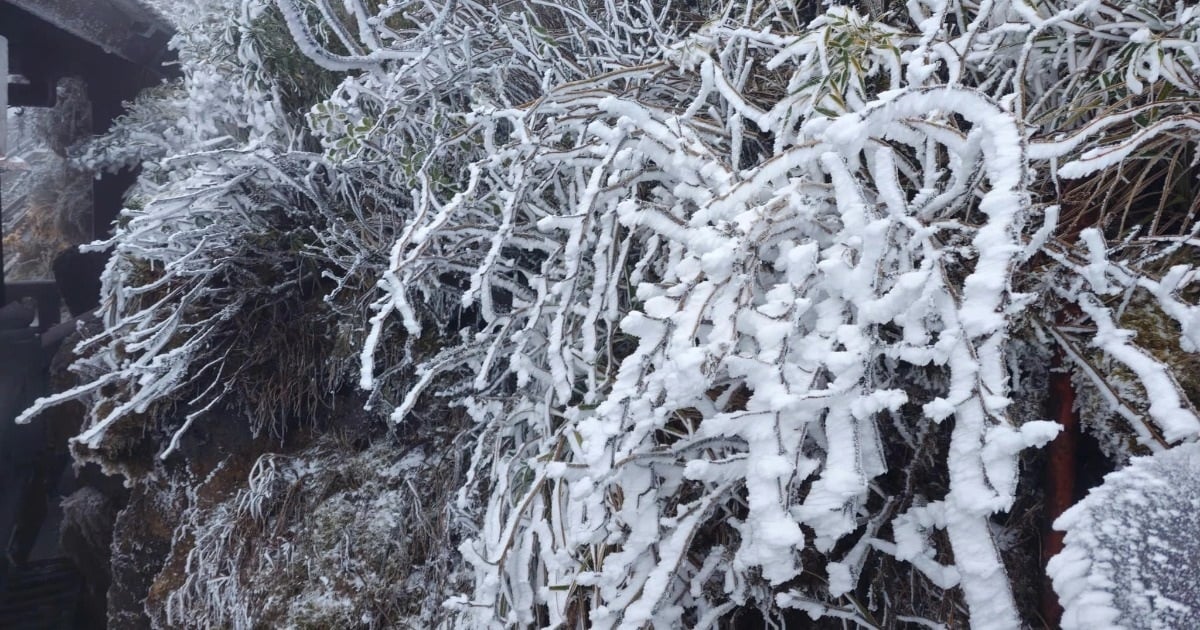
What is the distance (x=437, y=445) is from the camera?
199 centimetres

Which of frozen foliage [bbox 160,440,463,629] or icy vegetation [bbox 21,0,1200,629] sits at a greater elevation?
icy vegetation [bbox 21,0,1200,629]

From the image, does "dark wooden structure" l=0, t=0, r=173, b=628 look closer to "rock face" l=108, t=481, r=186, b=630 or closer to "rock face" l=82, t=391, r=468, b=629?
"rock face" l=108, t=481, r=186, b=630

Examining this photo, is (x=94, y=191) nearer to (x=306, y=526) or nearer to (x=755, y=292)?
(x=306, y=526)

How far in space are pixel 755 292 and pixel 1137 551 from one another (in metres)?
0.55

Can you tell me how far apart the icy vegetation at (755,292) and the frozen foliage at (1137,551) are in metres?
0.06

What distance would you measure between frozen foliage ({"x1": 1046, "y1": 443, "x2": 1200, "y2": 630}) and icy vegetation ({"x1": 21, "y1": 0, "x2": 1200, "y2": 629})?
2.3 inches

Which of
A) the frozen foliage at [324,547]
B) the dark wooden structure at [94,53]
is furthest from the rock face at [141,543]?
the dark wooden structure at [94,53]

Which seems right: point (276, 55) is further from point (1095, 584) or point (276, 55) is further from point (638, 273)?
point (1095, 584)

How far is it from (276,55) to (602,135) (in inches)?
69.0

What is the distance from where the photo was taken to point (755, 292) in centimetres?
107

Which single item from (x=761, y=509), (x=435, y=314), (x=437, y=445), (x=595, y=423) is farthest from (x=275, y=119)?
(x=761, y=509)

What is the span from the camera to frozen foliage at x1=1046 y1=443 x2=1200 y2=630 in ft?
2.28

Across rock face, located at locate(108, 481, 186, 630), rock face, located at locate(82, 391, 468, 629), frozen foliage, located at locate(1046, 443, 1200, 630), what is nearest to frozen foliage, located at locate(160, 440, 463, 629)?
rock face, located at locate(82, 391, 468, 629)

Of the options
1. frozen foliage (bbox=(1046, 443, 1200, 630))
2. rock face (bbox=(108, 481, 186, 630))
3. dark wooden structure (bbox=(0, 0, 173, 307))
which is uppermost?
dark wooden structure (bbox=(0, 0, 173, 307))
